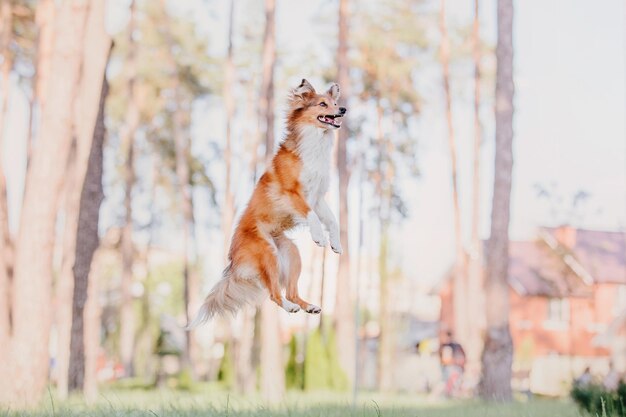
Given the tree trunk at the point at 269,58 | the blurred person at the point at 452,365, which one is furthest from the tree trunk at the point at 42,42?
the blurred person at the point at 452,365

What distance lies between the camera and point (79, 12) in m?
13.3

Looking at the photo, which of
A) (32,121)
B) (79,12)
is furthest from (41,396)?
(32,121)

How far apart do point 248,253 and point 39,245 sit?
7.52 meters

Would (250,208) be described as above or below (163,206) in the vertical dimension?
below

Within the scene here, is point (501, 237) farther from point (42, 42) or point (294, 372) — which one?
point (42, 42)

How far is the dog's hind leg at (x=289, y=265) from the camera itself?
6.10 metres

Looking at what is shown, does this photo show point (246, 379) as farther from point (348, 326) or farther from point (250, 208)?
point (250, 208)

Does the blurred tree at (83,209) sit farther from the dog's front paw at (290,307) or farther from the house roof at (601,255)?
the house roof at (601,255)

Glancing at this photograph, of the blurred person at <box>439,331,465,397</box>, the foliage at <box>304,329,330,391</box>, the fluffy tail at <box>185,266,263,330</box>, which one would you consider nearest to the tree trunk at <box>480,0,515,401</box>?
the foliage at <box>304,329,330,391</box>

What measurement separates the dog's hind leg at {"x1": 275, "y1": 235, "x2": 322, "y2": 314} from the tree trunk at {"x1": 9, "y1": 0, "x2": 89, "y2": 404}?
738 cm

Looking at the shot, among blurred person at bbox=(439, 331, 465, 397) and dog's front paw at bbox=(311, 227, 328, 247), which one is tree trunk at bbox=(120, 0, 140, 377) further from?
dog's front paw at bbox=(311, 227, 328, 247)

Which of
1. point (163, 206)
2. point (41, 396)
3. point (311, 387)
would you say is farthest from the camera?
point (163, 206)

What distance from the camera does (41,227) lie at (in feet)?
42.2

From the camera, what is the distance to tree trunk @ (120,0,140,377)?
1158 inches
